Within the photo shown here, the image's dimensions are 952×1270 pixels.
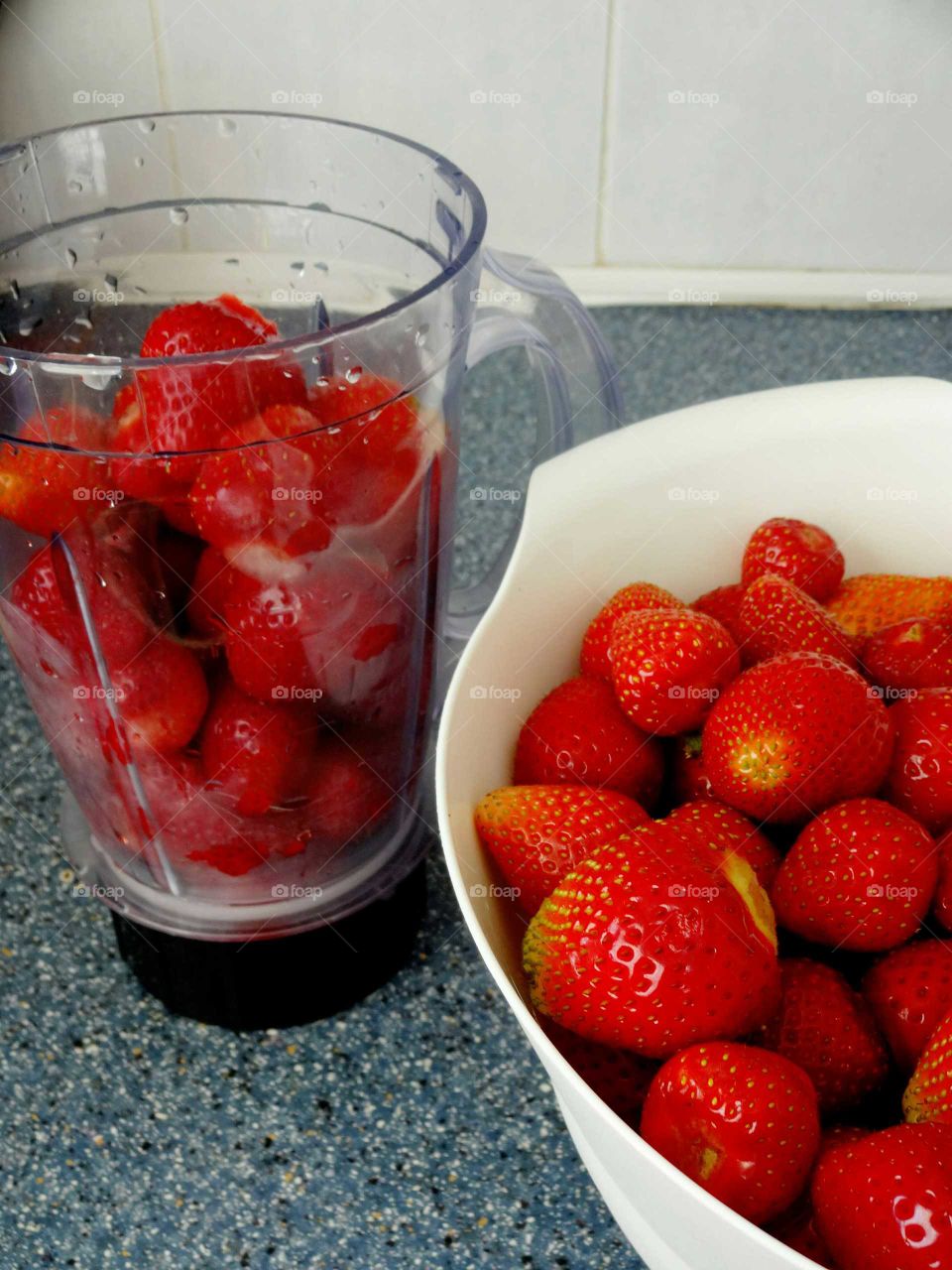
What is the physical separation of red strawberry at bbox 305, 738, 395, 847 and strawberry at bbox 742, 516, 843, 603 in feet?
0.59

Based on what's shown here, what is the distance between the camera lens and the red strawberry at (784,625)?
0.49m

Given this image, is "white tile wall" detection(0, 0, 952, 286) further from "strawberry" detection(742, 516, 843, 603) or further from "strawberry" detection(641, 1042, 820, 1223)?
"strawberry" detection(641, 1042, 820, 1223)

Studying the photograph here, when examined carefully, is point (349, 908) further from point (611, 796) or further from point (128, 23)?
point (128, 23)

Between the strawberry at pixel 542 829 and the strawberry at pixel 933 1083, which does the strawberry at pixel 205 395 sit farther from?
the strawberry at pixel 933 1083

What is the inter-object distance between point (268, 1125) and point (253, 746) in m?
0.16

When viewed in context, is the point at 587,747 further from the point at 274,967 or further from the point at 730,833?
the point at 274,967

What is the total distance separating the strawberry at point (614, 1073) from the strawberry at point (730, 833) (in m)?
0.07

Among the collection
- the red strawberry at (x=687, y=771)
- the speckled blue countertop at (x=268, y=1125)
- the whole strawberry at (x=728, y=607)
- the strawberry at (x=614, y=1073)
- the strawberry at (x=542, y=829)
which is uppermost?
the whole strawberry at (x=728, y=607)

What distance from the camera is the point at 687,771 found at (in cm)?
49

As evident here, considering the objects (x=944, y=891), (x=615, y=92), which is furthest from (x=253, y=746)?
(x=615, y=92)

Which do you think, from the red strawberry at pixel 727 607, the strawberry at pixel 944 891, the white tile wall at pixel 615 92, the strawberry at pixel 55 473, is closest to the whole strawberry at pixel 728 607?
the red strawberry at pixel 727 607


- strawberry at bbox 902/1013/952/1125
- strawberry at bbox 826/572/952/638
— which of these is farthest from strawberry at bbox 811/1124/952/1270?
strawberry at bbox 826/572/952/638

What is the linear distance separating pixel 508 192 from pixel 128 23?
301 millimetres

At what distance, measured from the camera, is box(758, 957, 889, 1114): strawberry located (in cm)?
41
